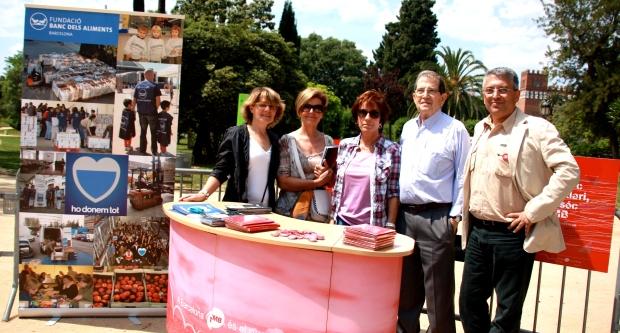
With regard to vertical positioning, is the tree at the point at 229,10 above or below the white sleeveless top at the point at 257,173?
above

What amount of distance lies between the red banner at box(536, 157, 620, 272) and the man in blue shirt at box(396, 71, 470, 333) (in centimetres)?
115

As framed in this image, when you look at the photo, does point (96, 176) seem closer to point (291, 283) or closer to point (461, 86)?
point (291, 283)

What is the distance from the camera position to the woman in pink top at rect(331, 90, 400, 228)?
3.68 meters

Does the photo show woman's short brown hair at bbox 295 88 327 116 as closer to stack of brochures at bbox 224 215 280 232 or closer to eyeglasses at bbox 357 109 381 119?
eyeglasses at bbox 357 109 381 119

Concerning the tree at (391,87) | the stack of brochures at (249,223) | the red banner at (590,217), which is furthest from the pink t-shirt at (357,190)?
the tree at (391,87)

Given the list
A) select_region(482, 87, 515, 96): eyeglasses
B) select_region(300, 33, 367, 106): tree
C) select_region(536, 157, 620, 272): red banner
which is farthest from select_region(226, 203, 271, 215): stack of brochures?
select_region(300, 33, 367, 106): tree

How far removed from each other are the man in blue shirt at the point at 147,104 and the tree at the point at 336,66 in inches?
2505

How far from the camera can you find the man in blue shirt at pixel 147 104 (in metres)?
4.58

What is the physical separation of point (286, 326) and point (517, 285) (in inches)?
62.3

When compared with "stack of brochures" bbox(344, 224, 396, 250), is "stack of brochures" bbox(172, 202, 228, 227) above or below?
below

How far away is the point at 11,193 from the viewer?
462 cm

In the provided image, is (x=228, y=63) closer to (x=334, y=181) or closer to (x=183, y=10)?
(x=183, y=10)

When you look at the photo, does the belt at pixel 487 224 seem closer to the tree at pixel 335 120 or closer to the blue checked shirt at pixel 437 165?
the blue checked shirt at pixel 437 165

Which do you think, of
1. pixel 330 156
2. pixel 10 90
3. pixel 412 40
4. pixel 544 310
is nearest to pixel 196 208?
pixel 330 156
